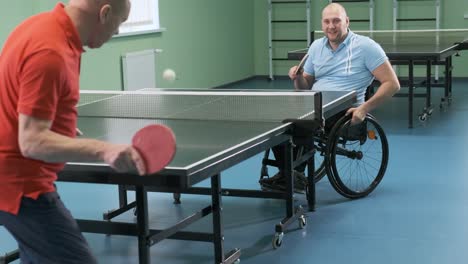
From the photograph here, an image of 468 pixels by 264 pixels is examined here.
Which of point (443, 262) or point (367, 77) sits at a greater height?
point (367, 77)

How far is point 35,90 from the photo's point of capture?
70.3 inches

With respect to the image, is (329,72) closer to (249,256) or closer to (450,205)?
(450,205)

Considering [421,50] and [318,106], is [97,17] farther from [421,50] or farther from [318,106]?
[421,50]

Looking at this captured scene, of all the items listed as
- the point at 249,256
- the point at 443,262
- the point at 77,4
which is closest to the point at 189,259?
Result: the point at 249,256

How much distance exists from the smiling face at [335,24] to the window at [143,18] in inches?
140

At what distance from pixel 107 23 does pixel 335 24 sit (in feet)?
10.1

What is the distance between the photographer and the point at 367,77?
473 centimetres

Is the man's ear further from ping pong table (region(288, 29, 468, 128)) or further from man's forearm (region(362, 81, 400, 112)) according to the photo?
ping pong table (region(288, 29, 468, 128))

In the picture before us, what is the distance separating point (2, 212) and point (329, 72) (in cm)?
318

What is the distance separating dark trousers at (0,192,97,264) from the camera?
199 centimetres

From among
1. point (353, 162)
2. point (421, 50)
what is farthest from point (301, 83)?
point (421, 50)

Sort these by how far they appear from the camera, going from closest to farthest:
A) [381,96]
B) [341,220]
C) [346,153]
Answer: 1. [341,220]
2. [381,96]
3. [346,153]

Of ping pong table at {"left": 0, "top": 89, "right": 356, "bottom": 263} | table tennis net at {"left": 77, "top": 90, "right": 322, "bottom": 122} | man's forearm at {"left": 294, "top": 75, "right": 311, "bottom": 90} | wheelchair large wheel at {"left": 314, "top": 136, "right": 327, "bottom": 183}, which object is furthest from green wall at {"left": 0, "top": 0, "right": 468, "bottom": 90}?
wheelchair large wheel at {"left": 314, "top": 136, "right": 327, "bottom": 183}

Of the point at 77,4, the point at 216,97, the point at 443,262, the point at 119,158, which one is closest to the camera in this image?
the point at 119,158
